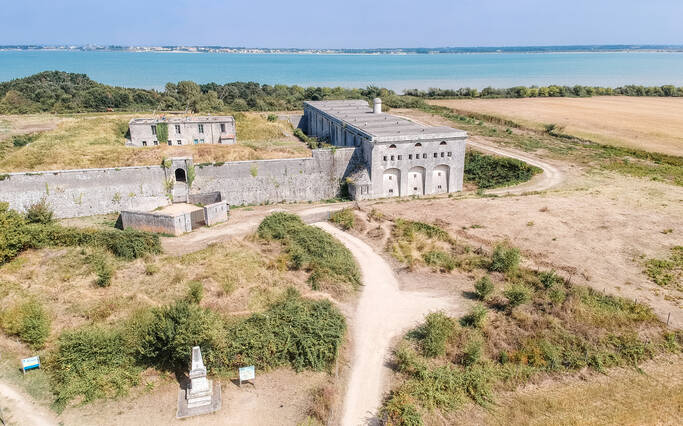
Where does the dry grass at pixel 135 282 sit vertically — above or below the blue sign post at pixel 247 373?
above

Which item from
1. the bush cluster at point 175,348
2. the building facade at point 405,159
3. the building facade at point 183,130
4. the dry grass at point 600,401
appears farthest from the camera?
the building facade at point 183,130

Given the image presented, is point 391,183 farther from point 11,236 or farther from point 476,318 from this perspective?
point 11,236

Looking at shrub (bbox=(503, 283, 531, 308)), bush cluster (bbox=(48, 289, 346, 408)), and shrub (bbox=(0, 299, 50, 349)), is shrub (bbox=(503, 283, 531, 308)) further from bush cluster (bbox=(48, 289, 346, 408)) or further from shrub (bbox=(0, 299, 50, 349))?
shrub (bbox=(0, 299, 50, 349))

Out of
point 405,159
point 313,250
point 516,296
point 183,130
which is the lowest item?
point 516,296

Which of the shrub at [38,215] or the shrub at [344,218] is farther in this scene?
the shrub at [344,218]

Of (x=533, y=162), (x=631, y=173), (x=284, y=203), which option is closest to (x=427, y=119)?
(x=533, y=162)

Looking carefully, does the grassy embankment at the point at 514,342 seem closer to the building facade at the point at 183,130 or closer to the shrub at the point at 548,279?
the shrub at the point at 548,279

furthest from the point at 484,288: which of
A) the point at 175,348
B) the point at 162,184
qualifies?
the point at 162,184

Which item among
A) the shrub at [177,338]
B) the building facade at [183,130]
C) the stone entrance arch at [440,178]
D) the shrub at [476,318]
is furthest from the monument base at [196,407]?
the building facade at [183,130]
